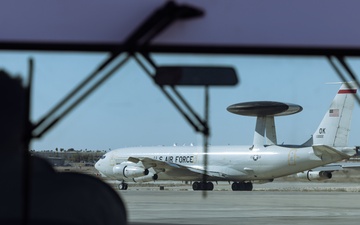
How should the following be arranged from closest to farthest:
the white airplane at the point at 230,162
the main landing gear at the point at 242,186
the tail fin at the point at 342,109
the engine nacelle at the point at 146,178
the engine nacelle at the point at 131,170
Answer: the tail fin at the point at 342,109 < the engine nacelle at the point at 131,170 < the white airplane at the point at 230,162 < the engine nacelle at the point at 146,178 < the main landing gear at the point at 242,186

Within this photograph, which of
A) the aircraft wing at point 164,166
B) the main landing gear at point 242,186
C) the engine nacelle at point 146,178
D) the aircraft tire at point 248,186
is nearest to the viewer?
the engine nacelle at point 146,178


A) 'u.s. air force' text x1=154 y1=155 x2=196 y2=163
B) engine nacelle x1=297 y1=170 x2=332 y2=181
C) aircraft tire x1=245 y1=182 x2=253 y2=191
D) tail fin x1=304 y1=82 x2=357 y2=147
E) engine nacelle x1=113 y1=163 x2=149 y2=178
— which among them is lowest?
tail fin x1=304 y1=82 x2=357 y2=147

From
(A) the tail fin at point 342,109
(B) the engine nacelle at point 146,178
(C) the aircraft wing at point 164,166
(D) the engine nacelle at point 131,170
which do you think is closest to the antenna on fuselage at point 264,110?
(A) the tail fin at point 342,109

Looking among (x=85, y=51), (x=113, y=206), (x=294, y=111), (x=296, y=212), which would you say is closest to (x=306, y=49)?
(x=294, y=111)

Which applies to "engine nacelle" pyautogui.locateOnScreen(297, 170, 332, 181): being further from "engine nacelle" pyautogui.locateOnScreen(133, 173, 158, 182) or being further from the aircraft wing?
"engine nacelle" pyautogui.locateOnScreen(133, 173, 158, 182)

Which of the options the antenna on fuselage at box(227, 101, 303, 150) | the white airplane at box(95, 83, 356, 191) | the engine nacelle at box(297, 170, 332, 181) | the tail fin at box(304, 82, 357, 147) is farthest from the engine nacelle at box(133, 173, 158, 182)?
the antenna on fuselage at box(227, 101, 303, 150)

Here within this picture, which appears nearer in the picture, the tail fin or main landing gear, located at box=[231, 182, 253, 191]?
the tail fin

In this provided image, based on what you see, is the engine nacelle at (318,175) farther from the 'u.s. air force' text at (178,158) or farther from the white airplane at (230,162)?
the 'u.s. air force' text at (178,158)

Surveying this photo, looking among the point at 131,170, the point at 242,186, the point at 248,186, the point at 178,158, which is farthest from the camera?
the point at 242,186

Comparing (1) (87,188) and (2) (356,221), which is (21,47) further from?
(2) (356,221)

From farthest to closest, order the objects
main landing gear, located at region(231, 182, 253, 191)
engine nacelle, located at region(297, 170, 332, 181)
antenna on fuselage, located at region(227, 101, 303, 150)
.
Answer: engine nacelle, located at region(297, 170, 332, 181), main landing gear, located at region(231, 182, 253, 191), antenna on fuselage, located at region(227, 101, 303, 150)

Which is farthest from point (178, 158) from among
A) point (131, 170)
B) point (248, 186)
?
point (131, 170)

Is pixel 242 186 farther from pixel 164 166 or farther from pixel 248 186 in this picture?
pixel 164 166

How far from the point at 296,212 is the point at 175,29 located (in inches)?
647
